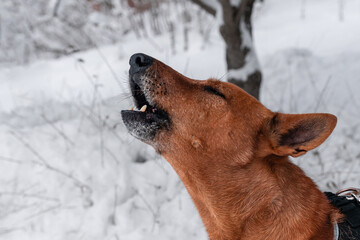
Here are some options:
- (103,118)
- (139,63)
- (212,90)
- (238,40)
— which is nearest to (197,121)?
(212,90)

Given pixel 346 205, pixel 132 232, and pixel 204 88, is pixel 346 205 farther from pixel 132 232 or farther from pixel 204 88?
pixel 132 232

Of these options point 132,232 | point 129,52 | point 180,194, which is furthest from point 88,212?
point 129,52

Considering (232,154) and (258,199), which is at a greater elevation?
(232,154)

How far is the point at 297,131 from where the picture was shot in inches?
76.6

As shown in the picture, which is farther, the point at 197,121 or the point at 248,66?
the point at 248,66

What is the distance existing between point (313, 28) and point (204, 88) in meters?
8.79

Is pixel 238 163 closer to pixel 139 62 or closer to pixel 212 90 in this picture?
pixel 212 90

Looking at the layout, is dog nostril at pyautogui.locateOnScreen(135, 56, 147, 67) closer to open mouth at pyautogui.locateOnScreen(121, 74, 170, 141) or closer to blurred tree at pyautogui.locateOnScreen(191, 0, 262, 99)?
open mouth at pyautogui.locateOnScreen(121, 74, 170, 141)

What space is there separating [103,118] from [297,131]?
332 centimetres

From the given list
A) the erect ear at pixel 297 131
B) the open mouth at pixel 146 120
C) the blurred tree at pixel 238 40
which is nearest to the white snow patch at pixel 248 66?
the blurred tree at pixel 238 40

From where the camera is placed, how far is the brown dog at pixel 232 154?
1954mm

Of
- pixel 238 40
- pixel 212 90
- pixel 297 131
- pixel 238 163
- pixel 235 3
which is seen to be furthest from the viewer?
pixel 238 40

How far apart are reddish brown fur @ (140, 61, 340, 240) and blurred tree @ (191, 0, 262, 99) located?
2.15 metres

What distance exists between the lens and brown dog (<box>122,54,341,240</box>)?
1954 millimetres
